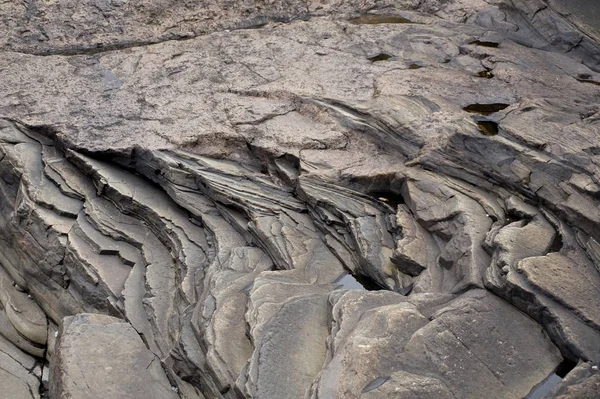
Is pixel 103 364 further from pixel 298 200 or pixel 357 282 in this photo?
pixel 298 200

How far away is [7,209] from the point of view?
7.89 metres

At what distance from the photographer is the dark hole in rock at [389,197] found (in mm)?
6637

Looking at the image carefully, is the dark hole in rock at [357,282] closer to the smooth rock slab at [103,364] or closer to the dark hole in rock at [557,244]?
the dark hole in rock at [557,244]

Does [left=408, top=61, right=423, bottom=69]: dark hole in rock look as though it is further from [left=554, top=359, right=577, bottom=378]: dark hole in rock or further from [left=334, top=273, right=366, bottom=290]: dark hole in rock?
[left=554, top=359, right=577, bottom=378]: dark hole in rock

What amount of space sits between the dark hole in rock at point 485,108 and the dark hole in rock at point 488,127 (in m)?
0.35

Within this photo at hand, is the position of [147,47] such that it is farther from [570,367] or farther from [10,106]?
[570,367]

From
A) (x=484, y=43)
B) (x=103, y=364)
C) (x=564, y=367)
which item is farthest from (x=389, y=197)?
(x=484, y=43)

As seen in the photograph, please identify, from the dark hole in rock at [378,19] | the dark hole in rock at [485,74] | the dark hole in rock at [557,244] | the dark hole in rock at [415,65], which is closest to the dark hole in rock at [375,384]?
the dark hole in rock at [557,244]

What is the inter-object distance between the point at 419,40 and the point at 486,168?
9.71ft

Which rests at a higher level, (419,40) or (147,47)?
(419,40)

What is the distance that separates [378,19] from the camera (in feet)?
32.1

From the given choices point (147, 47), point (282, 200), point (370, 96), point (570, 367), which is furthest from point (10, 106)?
point (570, 367)

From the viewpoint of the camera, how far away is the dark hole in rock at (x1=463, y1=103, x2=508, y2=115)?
24.0 feet

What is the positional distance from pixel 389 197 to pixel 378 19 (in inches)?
150
